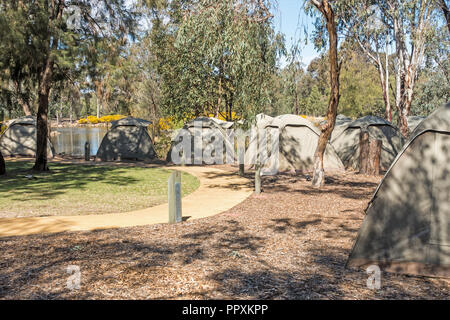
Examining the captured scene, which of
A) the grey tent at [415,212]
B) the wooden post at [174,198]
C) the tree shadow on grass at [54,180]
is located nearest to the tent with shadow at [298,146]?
the tree shadow on grass at [54,180]

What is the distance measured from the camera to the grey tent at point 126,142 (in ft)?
67.5

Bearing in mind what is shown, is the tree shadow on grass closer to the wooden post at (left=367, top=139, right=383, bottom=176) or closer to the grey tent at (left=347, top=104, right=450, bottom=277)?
the grey tent at (left=347, top=104, right=450, bottom=277)

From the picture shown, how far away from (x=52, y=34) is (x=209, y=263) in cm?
1150

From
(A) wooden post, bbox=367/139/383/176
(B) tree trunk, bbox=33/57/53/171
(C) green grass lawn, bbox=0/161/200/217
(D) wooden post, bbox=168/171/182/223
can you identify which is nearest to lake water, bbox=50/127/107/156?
(B) tree trunk, bbox=33/57/53/171

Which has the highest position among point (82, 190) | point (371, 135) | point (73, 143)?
point (371, 135)

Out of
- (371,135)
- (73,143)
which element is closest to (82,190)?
(371,135)

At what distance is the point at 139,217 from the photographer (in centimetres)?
815

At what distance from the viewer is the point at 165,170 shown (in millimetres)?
17000

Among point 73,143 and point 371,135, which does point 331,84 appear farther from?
point 73,143

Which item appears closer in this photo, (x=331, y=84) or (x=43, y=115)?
(x=331, y=84)

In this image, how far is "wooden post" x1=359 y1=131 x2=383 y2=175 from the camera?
1509cm

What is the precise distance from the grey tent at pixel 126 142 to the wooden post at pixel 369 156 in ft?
36.6
